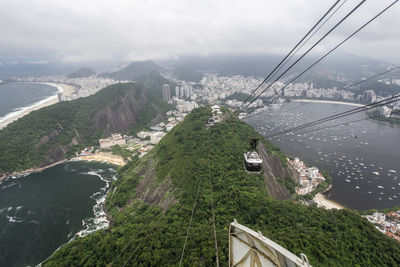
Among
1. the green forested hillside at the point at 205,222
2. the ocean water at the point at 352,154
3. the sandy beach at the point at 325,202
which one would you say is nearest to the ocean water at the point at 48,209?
the green forested hillside at the point at 205,222

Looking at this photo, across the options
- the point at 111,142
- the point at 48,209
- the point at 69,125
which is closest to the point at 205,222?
the point at 48,209

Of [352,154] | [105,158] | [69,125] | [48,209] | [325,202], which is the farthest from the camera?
[69,125]

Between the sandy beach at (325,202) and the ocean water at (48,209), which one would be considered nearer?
the ocean water at (48,209)

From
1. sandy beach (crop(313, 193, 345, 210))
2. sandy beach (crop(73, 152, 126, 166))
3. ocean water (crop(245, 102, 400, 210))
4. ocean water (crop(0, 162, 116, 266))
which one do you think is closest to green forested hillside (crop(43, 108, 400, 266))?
ocean water (crop(0, 162, 116, 266))

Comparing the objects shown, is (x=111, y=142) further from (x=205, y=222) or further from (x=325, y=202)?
(x=325, y=202)

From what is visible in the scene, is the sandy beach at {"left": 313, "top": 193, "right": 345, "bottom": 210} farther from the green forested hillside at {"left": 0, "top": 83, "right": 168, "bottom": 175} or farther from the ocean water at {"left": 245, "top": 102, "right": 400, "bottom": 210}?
the green forested hillside at {"left": 0, "top": 83, "right": 168, "bottom": 175}

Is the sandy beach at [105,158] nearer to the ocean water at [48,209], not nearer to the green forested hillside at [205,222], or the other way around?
the ocean water at [48,209]
